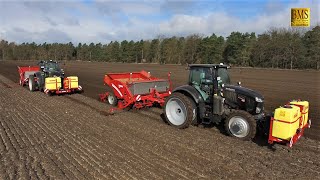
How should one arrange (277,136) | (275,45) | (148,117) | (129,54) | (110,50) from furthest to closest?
1. (110,50)
2. (129,54)
3. (275,45)
4. (148,117)
5. (277,136)

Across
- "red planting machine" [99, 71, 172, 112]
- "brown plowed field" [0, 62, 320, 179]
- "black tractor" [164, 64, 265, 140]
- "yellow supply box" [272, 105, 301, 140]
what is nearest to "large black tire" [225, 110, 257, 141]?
"black tractor" [164, 64, 265, 140]

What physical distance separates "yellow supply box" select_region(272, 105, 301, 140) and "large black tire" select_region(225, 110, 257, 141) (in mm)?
642

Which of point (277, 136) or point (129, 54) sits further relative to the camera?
point (129, 54)

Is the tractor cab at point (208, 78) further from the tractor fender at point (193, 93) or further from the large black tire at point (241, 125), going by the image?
the large black tire at point (241, 125)

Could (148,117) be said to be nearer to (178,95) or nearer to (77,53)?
(178,95)

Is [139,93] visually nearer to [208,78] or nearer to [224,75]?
[208,78]

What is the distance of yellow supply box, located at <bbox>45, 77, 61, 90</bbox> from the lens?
612 inches

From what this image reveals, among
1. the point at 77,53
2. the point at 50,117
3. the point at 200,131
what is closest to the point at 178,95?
the point at 200,131

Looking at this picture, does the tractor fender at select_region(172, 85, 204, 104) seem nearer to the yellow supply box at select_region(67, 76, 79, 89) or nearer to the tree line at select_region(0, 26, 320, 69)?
the yellow supply box at select_region(67, 76, 79, 89)

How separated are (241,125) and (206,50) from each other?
63.6 meters

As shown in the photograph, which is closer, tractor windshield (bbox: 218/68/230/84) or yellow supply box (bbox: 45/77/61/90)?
tractor windshield (bbox: 218/68/230/84)

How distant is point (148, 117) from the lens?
10773mm

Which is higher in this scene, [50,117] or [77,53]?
[77,53]

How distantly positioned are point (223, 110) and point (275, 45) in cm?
5100
